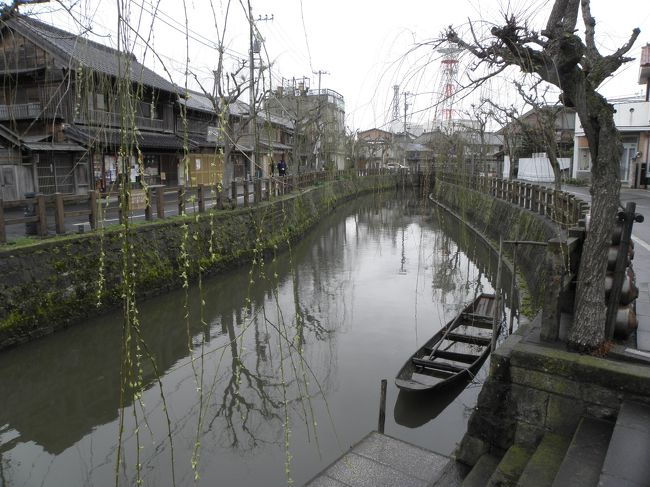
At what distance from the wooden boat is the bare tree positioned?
3077 millimetres

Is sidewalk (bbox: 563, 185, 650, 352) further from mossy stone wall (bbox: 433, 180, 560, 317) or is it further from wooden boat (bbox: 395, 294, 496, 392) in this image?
wooden boat (bbox: 395, 294, 496, 392)

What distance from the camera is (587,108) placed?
4023 millimetres

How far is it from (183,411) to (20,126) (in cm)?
1689

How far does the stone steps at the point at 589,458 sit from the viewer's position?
2.91 meters

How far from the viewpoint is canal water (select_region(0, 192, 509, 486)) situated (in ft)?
18.8

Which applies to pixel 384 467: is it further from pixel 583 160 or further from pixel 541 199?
pixel 583 160

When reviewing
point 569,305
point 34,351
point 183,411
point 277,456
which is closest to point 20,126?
point 34,351

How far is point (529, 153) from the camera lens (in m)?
38.3

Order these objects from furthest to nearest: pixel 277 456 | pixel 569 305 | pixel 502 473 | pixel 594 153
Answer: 1. pixel 277 456
2. pixel 569 305
3. pixel 594 153
4. pixel 502 473

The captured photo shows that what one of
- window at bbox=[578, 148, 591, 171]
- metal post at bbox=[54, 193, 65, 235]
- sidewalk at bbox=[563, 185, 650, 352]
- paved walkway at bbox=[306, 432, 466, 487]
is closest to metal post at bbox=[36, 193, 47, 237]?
metal post at bbox=[54, 193, 65, 235]

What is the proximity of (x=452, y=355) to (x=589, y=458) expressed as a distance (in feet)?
15.6

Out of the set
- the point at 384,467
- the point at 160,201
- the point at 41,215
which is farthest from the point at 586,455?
the point at 160,201

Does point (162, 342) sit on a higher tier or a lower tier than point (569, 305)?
lower

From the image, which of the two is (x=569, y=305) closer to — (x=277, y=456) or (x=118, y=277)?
(x=277, y=456)
